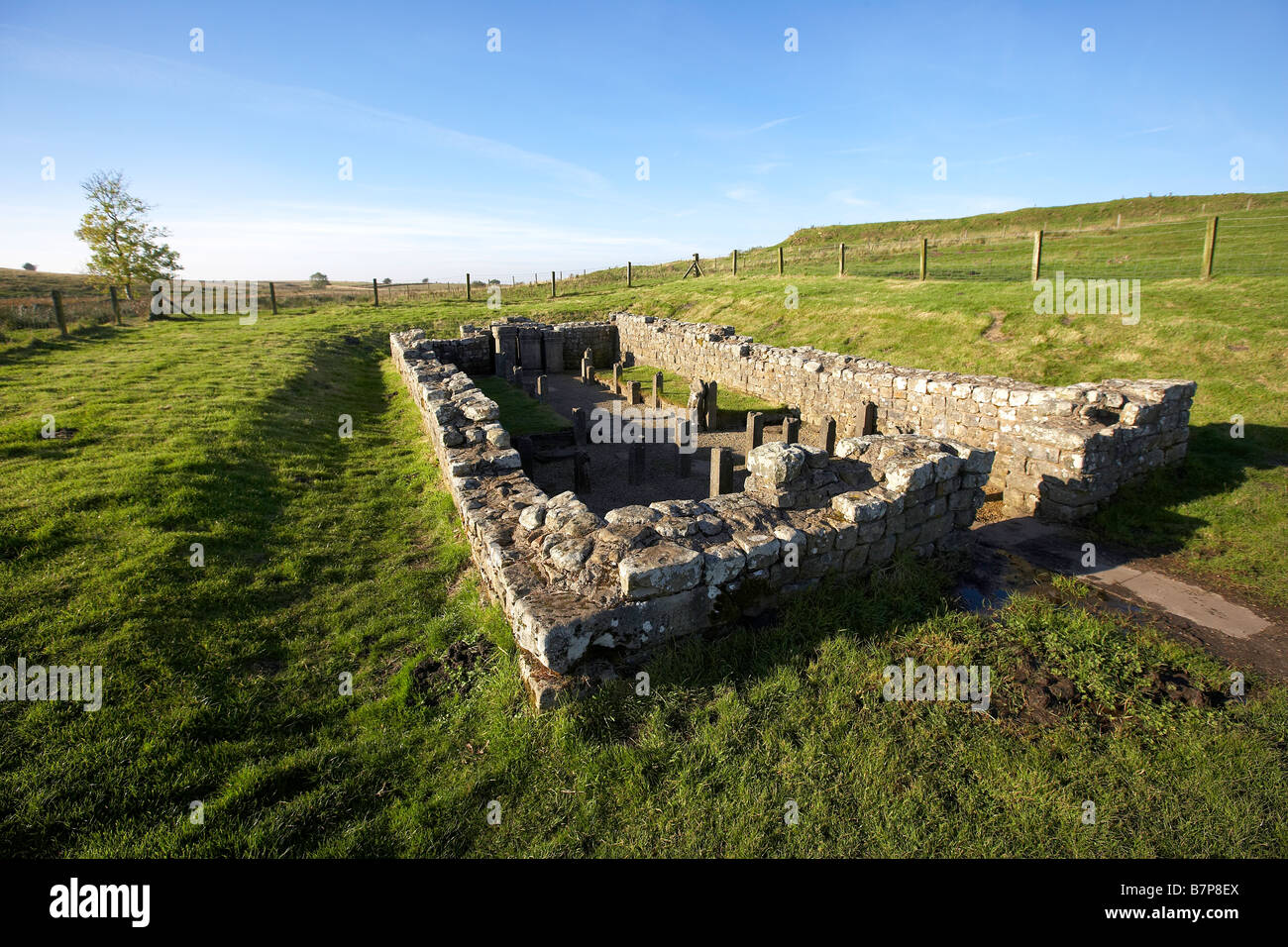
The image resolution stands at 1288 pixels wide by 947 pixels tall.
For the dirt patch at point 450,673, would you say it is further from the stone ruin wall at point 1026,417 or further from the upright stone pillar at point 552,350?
the upright stone pillar at point 552,350

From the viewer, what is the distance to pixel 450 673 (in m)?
5.17

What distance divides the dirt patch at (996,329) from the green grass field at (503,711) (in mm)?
7452

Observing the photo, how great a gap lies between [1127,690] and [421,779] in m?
5.48

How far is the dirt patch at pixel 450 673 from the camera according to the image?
194 inches

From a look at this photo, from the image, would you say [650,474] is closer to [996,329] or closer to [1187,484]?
[1187,484]

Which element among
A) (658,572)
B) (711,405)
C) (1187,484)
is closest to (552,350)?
(711,405)

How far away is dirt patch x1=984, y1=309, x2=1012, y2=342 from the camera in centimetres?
1620

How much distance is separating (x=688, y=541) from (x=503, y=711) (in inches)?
82.2

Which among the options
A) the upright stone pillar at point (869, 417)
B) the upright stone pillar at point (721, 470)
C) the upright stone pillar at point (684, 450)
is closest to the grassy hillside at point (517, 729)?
the upright stone pillar at point (721, 470)

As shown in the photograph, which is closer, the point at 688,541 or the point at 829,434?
the point at 688,541
